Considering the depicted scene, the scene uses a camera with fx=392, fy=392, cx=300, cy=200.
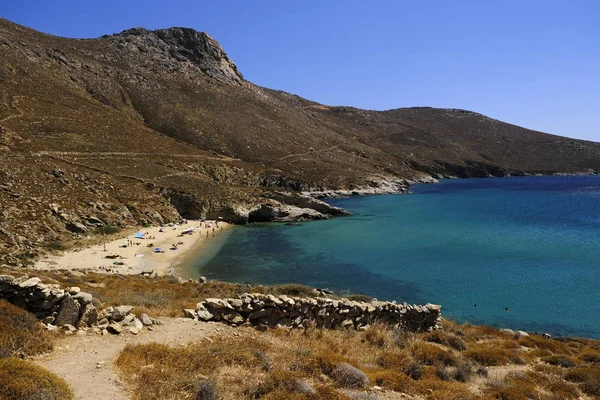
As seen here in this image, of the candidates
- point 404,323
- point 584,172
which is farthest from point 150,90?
point 584,172

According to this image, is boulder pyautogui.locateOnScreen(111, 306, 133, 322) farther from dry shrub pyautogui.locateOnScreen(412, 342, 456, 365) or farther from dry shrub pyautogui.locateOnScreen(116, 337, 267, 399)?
dry shrub pyautogui.locateOnScreen(412, 342, 456, 365)

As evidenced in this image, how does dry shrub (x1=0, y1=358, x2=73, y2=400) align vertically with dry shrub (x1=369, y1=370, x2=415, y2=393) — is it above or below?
above

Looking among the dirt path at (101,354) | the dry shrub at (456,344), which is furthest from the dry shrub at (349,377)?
the dry shrub at (456,344)

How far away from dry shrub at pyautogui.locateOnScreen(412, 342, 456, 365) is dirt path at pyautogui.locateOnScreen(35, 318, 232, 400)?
6694 millimetres

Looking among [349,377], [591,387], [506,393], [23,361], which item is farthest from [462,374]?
[23,361]

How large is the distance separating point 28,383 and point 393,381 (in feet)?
27.1

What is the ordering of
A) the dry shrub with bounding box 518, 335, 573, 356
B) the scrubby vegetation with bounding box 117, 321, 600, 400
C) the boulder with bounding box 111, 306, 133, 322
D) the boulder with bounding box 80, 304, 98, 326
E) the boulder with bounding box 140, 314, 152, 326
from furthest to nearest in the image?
1. the dry shrub with bounding box 518, 335, 573, 356
2. the boulder with bounding box 140, 314, 152, 326
3. the boulder with bounding box 111, 306, 133, 322
4. the boulder with bounding box 80, 304, 98, 326
5. the scrubby vegetation with bounding box 117, 321, 600, 400

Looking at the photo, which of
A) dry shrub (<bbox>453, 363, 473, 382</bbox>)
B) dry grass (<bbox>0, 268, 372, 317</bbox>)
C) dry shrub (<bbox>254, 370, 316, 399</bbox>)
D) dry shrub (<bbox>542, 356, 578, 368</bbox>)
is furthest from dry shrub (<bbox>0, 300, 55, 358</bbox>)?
dry shrub (<bbox>542, 356, 578, 368</bbox>)

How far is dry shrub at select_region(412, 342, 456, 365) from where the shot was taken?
531 inches

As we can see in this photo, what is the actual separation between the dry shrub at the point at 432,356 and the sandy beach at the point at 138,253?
25.1m

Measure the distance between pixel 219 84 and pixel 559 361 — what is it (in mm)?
126671

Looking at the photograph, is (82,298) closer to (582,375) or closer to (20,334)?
(20,334)

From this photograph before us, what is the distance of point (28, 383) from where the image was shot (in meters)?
6.94

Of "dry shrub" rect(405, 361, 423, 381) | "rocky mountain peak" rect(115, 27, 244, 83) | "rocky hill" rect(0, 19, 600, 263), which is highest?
"rocky mountain peak" rect(115, 27, 244, 83)
